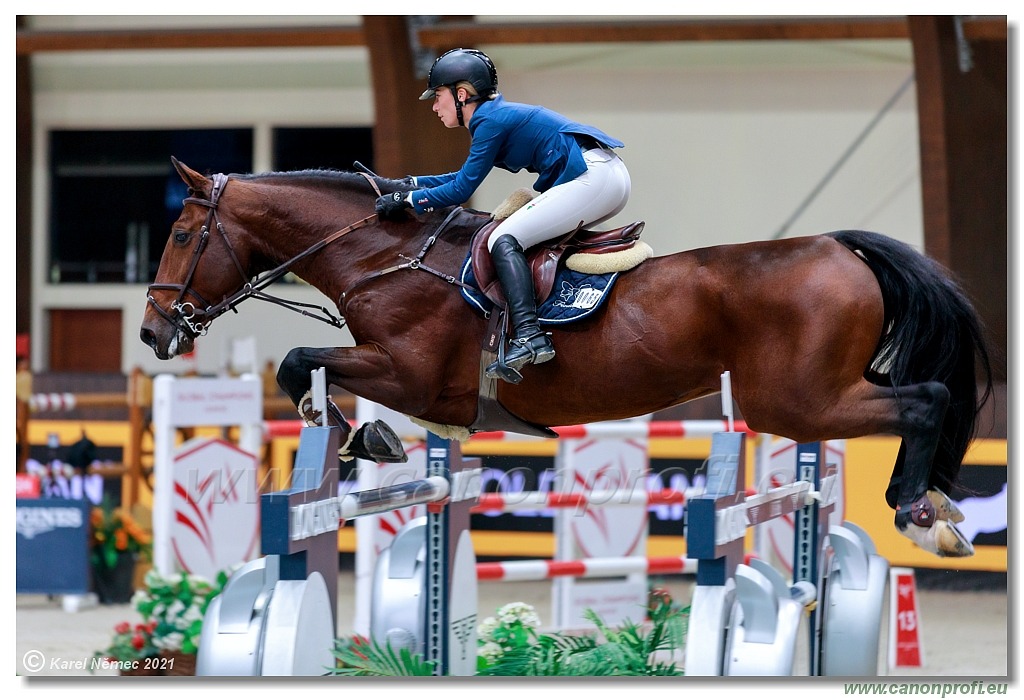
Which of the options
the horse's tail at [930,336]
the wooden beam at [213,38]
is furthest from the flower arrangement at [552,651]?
the wooden beam at [213,38]

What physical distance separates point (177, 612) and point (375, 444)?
2.05 meters

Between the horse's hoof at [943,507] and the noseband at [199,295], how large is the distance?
1650 mm

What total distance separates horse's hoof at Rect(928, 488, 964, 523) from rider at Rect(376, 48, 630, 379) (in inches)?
41.2

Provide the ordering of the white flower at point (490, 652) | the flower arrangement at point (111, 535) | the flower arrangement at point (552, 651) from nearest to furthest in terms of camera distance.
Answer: the flower arrangement at point (552, 651) → the white flower at point (490, 652) → the flower arrangement at point (111, 535)

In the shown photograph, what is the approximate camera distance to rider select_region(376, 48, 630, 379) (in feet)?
9.65

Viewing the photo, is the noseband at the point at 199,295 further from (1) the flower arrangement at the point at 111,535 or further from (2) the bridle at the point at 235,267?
(1) the flower arrangement at the point at 111,535

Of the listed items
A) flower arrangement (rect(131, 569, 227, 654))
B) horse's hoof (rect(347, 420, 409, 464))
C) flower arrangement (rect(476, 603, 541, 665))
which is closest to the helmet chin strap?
horse's hoof (rect(347, 420, 409, 464))

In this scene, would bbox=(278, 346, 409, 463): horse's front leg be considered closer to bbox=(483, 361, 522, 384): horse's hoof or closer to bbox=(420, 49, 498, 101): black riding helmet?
bbox=(483, 361, 522, 384): horse's hoof

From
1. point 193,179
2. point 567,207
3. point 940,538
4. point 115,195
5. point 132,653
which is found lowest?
point 132,653

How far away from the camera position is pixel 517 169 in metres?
3.11

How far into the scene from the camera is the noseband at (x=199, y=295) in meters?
3.18

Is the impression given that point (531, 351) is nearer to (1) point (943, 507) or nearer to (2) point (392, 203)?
(2) point (392, 203)

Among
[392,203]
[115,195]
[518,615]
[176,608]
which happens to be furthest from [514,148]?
[115,195]
